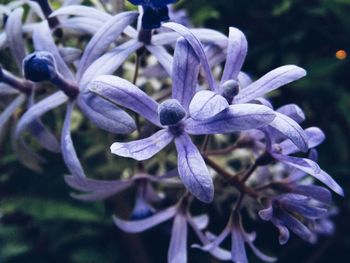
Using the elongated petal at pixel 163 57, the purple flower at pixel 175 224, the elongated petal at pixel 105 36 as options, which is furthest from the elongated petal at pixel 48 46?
the purple flower at pixel 175 224

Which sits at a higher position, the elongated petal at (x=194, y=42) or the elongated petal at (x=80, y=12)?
the elongated petal at (x=194, y=42)

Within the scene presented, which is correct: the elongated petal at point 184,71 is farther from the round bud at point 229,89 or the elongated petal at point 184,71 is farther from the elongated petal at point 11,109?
the elongated petal at point 11,109

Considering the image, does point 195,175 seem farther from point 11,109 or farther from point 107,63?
point 11,109

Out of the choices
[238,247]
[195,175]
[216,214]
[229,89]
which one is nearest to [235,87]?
[229,89]

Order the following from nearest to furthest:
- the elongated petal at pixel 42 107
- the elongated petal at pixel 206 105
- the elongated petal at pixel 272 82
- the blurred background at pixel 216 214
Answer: the elongated petal at pixel 206 105 → the elongated petal at pixel 272 82 → the elongated petal at pixel 42 107 → the blurred background at pixel 216 214

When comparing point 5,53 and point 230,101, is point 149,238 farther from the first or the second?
point 230,101

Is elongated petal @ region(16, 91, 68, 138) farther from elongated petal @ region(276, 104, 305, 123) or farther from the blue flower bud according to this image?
elongated petal @ region(276, 104, 305, 123)
